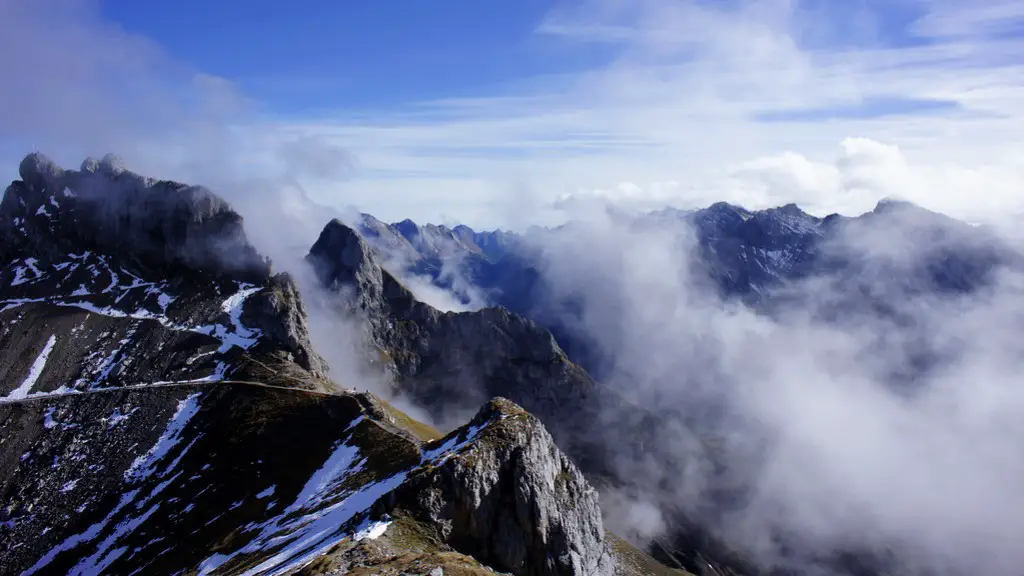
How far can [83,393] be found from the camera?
502ft

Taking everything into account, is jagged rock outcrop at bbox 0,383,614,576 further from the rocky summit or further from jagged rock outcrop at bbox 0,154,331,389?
jagged rock outcrop at bbox 0,154,331,389

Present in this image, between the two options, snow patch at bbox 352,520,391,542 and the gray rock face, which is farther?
the gray rock face

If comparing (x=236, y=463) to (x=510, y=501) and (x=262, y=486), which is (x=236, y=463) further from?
(x=510, y=501)

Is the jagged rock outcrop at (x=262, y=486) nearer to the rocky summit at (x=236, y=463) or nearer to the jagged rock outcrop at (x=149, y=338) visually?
the rocky summit at (x=236, y=463)

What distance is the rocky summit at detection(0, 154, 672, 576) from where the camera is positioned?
247 feet

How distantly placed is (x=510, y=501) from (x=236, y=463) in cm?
6452

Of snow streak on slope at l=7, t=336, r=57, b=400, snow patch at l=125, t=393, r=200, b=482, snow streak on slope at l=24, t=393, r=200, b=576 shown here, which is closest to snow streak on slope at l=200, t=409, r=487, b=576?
snow streak on slope at l=24, t=393, r=200, b=576

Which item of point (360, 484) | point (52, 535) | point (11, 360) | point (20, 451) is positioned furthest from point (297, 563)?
point (11, 360)

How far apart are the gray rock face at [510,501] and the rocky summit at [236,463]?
0.82 feet

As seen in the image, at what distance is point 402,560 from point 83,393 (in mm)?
136642

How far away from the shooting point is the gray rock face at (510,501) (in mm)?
74188

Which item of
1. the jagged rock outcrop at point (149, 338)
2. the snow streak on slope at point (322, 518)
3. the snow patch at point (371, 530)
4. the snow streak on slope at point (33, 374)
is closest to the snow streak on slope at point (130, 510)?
the jagged rock outcrop at point (149, 338)

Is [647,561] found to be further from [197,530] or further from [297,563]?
[297,563]

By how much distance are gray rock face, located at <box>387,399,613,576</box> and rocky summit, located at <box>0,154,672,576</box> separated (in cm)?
25
